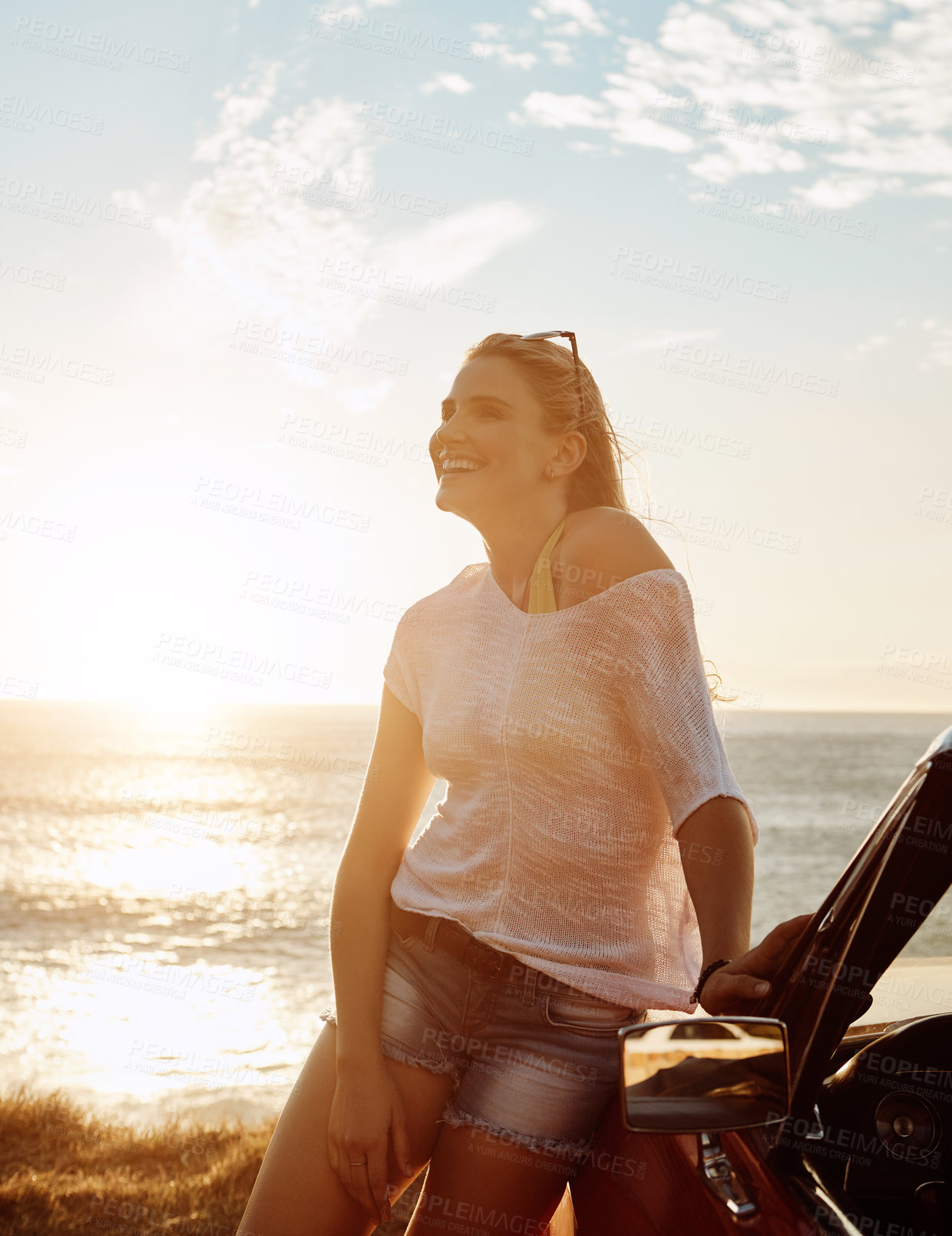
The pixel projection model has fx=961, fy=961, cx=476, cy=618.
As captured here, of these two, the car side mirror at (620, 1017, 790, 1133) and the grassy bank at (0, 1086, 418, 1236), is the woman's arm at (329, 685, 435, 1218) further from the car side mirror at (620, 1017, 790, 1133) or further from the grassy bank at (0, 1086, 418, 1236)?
the grassy bank at (0, 1086, 418, 1236)

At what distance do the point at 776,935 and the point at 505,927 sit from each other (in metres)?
0.61

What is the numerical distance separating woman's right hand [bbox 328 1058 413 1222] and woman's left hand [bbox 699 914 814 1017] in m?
0.72

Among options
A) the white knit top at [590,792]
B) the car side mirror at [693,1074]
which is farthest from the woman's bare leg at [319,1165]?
the car side mirror at [693,1074]

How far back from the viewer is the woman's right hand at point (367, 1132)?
72.8 inches

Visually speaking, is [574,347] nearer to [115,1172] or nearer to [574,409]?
[574,409]

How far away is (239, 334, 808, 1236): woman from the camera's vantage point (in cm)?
174

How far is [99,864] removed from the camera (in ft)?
86.3

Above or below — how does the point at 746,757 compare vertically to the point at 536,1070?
below

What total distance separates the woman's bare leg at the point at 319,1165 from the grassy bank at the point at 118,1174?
230 centimetres

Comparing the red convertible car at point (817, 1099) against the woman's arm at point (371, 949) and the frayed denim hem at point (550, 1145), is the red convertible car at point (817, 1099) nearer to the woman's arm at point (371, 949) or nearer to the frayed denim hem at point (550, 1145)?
the frayed denim hem at point (550, 1145)

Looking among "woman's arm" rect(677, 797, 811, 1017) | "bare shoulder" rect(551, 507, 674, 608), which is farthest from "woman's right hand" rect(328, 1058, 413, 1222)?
"bare shoulder" rect(551, 507, 674, 608)

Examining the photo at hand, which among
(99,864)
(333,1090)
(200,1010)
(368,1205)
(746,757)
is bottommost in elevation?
(746,757)

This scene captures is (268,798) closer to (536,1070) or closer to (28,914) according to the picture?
(28,914)

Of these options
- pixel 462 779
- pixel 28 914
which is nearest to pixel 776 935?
pixel 462 779
